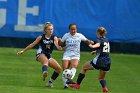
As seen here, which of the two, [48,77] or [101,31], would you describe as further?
[48,77]

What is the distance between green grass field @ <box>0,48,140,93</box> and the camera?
15023mm

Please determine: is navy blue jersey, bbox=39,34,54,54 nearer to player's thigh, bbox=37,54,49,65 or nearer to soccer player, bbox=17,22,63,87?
soccer player, bbox=17,22,63,87

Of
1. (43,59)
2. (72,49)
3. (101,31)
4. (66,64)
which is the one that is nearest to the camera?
(101,31)

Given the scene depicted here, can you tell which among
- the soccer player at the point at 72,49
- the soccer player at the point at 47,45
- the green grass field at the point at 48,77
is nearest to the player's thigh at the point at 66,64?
the soccer player at the point at 72,49

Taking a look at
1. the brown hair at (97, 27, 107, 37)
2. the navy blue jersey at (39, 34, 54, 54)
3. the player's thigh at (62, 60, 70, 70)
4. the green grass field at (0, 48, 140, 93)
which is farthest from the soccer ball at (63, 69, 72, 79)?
the brown hair at (97, 27, 107, 37)

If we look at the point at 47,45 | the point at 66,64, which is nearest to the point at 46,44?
the point at 47,45

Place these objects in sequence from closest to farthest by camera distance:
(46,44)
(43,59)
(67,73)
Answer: (67,73), (43,59), (46,44)

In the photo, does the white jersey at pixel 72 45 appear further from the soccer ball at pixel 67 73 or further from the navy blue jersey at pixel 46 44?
the soccer ball at pixel 67 73

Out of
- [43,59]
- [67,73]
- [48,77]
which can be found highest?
[43,59]

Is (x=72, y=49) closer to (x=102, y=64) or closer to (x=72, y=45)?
(x=72, y=45)

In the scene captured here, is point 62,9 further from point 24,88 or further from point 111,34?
point 24,88

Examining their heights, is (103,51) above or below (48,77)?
above

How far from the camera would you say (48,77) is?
1841cm

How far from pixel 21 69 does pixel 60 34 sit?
8.40 metres
